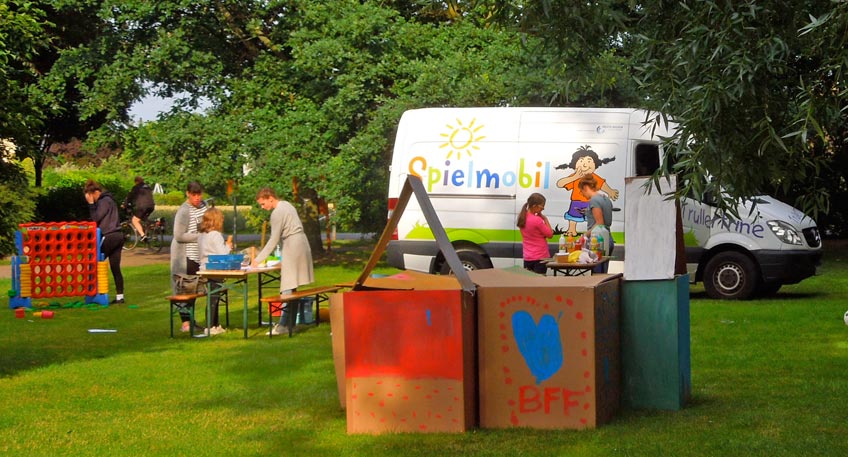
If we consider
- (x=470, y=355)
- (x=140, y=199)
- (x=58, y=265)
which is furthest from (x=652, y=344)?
(x=140, y=199)

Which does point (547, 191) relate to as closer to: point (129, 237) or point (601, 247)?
point (601, 247)

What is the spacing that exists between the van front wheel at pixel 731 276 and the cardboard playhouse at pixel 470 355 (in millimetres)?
10046

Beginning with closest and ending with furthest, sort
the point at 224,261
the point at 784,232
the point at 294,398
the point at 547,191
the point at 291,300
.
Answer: the point at 294,398
the point at 291,300
the point at 224,261
the point at 784,232
the point at 547,191

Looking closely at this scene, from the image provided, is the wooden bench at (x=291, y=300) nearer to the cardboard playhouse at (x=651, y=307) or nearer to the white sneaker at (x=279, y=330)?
the white sneaker at (x=279, y=330)

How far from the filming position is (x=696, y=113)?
650 cm

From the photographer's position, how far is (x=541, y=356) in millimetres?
7758

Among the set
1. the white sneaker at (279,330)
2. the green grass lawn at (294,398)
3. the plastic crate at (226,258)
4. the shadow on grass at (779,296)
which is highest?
the plastic crate at (226,258)

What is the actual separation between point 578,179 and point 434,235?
9.70 m

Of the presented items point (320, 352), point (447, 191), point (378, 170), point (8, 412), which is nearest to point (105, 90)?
point (378, 170)

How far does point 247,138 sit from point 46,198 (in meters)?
12.7

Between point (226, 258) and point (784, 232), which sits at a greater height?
point (784, 232)

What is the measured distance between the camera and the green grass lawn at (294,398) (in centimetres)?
750

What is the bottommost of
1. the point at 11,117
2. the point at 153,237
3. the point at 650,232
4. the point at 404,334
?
the point at 404,334

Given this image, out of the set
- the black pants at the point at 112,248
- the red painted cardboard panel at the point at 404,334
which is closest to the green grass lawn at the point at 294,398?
the red painted cardboard panel at the point at 404,334
